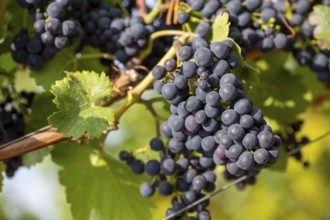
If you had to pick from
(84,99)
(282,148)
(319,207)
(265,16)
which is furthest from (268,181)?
(84,99)

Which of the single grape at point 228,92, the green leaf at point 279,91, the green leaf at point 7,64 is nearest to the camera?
the single grape at point 228,92

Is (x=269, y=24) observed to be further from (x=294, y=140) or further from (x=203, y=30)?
(x=294, y=140)

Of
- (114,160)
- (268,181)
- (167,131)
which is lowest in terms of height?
(268,181)

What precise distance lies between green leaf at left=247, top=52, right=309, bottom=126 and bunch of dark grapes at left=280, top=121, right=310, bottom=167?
34 mm

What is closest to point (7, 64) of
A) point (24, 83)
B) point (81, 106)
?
point (24, 83)

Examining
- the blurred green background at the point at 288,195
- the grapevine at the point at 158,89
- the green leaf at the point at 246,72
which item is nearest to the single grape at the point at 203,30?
the grapevine at the point at 158,89

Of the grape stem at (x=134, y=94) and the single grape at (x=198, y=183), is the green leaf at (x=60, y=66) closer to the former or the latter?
the grape stem at (x=134, y=94)

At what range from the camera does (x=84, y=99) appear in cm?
130

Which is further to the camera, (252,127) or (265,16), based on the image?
(265,16)

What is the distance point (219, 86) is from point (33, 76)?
604 millimetres

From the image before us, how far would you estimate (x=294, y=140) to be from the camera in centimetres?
183

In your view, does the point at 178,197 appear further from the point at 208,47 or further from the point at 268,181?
the point at 268,181

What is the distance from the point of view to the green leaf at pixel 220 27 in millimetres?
1306

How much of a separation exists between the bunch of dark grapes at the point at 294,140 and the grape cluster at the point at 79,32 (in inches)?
22.8
